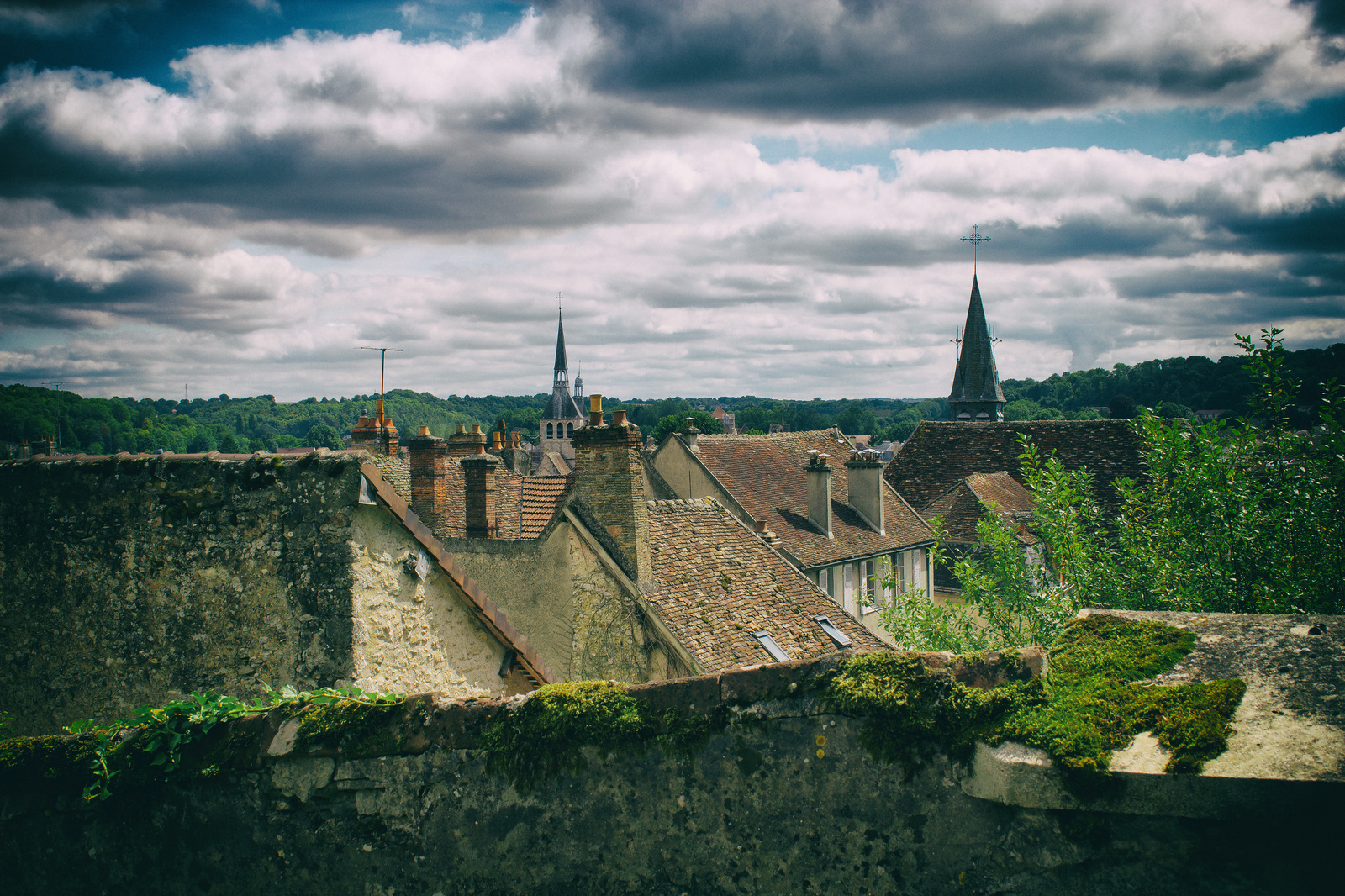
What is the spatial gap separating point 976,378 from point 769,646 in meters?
54.0

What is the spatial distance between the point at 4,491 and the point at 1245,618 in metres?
8.75

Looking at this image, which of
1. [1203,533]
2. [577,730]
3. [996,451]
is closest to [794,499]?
[996,451]

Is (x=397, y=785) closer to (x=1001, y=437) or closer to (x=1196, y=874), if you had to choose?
(x=1196, y=874)

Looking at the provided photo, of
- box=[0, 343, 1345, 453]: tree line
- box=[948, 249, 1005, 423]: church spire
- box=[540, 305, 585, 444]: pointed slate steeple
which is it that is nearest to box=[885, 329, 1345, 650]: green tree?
box=[0, 343, 1345, 453]: tree line

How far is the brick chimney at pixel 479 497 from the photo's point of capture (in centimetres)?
1488

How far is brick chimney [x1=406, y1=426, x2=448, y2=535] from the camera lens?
Result: 47.2 ft

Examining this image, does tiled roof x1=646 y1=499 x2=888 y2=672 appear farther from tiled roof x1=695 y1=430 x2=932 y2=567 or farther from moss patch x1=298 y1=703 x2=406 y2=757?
moss patch x1=298 y1=703 x2=406 y2=757

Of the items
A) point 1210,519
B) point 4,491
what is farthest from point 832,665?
A: point 1210,519

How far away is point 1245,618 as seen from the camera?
12.1 feet

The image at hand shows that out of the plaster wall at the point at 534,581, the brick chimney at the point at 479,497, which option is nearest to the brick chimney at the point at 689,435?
the brick chimney at the point at 479,497

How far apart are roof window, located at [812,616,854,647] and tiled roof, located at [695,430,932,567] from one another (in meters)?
7.51

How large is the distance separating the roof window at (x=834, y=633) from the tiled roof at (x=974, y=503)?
13.9m

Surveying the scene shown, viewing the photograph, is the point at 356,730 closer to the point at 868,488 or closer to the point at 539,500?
the point at 539,500

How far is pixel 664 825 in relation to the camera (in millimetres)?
3568
